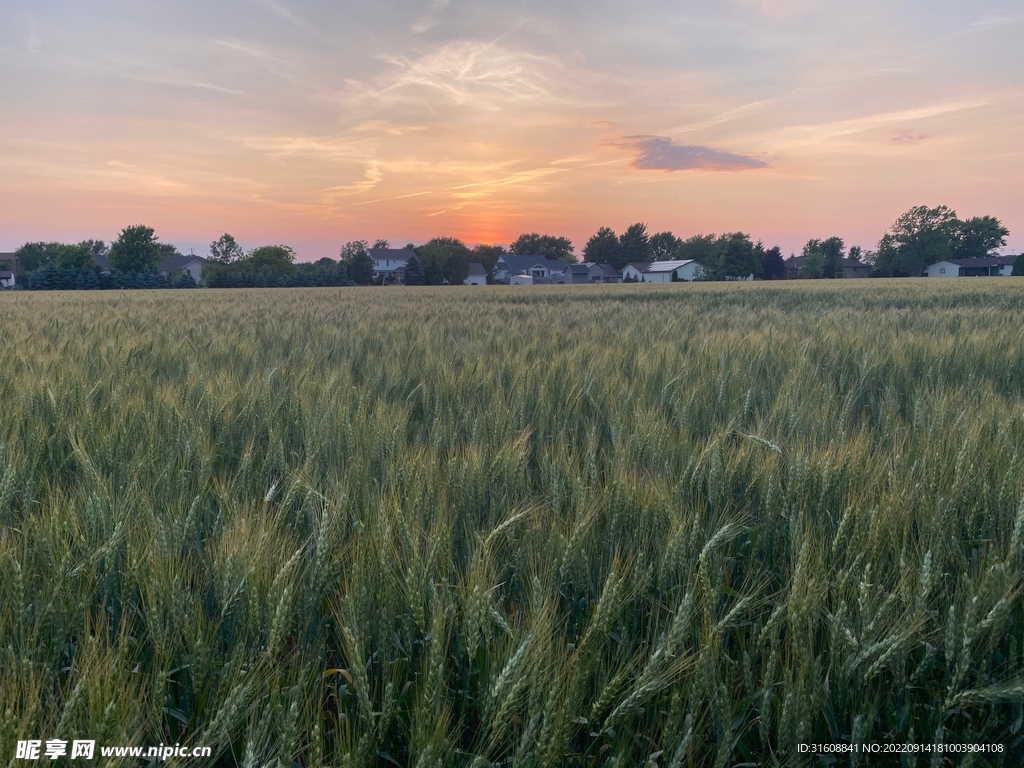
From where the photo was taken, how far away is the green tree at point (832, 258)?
88062 mm

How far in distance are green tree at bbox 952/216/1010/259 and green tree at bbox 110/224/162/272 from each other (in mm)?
109918

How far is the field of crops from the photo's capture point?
94cm

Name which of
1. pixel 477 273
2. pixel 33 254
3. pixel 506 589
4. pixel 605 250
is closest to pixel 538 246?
pixel 605 250

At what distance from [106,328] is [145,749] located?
21.0 feet

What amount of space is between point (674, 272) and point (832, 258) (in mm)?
26588

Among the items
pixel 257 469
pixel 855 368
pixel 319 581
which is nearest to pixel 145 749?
pixel 319 581

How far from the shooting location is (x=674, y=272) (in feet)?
300

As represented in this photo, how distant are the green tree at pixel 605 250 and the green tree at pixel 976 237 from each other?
50756 millimetres

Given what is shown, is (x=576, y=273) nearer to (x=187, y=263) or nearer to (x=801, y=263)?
(x=801, y=263)

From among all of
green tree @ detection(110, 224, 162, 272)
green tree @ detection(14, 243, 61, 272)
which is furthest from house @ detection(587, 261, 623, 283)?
green tree @ detection(14, 243, 61, 272)

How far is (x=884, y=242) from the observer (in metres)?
86.9

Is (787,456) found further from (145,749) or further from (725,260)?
(725,260)

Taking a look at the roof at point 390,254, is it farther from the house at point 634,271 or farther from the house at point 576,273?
the house at point 634,271

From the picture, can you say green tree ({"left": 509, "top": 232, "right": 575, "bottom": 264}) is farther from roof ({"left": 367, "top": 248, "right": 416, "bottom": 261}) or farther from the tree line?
roof ({"left": 367, "top": 248, "right": 416, "bottom": 261})
